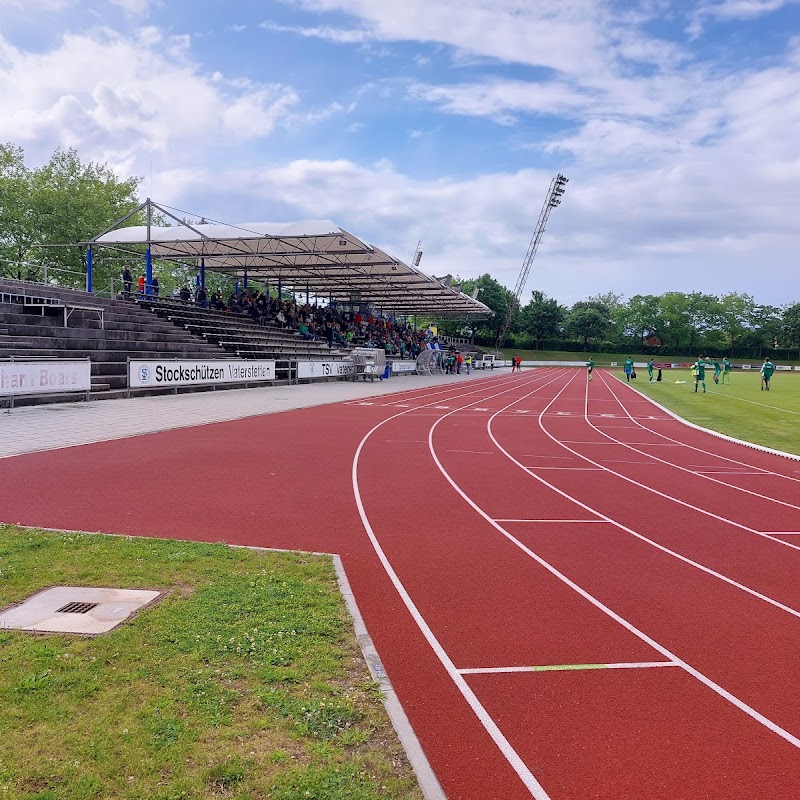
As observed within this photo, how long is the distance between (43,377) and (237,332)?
16.5 m

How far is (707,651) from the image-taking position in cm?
451

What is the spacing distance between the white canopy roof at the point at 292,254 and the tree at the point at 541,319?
5673 cm

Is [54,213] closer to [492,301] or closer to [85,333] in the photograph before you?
[85,333]

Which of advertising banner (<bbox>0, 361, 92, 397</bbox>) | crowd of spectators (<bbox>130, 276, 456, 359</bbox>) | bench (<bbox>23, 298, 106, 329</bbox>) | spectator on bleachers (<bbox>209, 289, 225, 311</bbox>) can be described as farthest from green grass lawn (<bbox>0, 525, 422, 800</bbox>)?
spectator on bleachers (<bbox>209, 289, 225, 311</bbox>)

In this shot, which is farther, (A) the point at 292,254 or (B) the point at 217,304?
(B) the point at 217,304

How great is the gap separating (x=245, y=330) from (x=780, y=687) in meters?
32.2

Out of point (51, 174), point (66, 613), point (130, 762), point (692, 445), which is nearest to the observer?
point (130, 762)

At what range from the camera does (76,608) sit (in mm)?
4527

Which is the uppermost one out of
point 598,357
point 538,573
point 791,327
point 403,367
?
point 791,327

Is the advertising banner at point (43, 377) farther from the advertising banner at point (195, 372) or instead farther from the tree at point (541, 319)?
the tree at point (541, 319)

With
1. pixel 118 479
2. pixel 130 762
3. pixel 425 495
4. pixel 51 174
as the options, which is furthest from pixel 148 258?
pixel 130 762

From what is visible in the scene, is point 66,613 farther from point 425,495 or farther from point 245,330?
point 245,330

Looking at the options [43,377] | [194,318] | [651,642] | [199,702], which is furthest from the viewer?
[194,318]

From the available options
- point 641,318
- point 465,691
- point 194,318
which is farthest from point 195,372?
point 641,318
